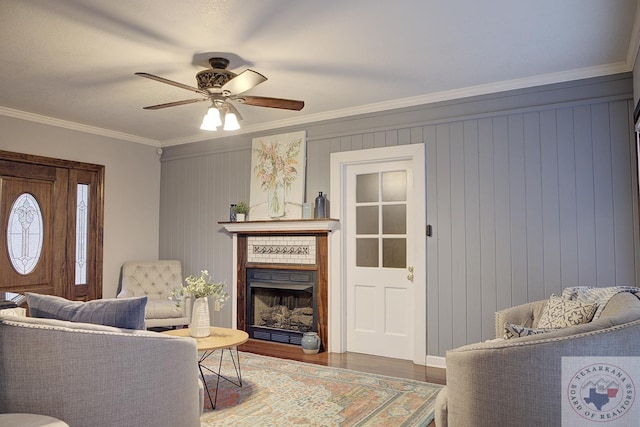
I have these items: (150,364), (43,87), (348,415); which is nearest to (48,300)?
(150,364)

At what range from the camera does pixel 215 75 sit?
3.44m

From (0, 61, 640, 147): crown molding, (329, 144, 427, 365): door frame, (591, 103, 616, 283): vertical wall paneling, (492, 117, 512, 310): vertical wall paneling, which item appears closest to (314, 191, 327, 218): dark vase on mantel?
(329, 144, 427, 365): door frame

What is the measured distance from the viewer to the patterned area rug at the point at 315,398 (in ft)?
9.78

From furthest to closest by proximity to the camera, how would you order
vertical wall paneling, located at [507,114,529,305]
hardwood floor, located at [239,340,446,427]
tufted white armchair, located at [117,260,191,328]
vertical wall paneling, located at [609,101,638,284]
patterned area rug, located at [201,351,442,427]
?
tufted white armchair, located at [117,260,191,328]
hardwood floor, located at [239,340,446,427]
vertical wall paneling, located at [507,114,529,305]
vertical wall paneling, located at [609,101,638,284]
patterned area rug, located at [201,351,442,427]

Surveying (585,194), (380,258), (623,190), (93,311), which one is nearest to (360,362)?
(380,258)

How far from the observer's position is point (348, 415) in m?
3.06

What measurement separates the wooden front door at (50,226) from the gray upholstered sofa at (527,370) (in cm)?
478

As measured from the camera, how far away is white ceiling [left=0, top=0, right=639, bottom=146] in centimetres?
272

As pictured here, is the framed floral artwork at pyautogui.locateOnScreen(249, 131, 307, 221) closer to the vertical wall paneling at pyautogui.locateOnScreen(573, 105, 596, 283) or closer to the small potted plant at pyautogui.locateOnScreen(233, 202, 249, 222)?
the small potted plant at pyautogui.locateOnScreen(233, 202, 249, 222)

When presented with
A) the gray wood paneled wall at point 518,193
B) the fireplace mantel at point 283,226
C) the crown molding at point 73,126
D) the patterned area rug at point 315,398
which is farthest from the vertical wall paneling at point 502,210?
the crown molding at point 73,126

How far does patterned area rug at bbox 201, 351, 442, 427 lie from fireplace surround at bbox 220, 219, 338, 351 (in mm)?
861

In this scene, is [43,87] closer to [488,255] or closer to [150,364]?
[150,364]

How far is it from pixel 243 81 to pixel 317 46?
1.89 feet

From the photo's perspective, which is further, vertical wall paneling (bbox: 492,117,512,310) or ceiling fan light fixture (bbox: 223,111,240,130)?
vertical wall paneling (bbox: 492,117,512,310)
